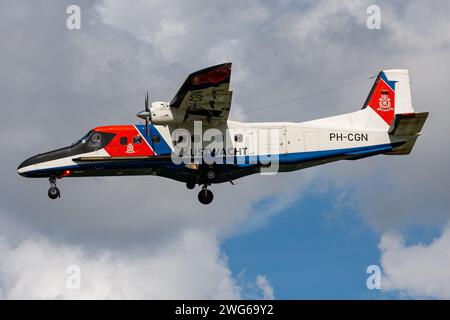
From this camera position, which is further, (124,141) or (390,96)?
(390,96)

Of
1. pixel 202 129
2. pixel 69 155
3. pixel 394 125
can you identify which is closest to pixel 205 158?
pixel 202 129

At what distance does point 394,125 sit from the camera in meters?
30.0

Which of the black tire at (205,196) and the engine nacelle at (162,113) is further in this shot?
the black tire at (205,196)

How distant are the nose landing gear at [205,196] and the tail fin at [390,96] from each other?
6840mm

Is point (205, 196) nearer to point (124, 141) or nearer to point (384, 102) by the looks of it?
point (124, 141)

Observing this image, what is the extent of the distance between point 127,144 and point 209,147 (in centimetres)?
297

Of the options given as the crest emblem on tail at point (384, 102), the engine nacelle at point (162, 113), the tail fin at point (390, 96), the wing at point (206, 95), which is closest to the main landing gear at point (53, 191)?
the engine nacelle at point (162, 113)

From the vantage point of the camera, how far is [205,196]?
3020 cm

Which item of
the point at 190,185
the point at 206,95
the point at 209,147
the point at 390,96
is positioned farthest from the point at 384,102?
the point at 190,185

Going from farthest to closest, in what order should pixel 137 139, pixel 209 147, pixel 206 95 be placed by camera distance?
1. pixel 137 139
2. pixel 209 147
3. pixel 206 95

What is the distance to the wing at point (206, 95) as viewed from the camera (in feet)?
87.5

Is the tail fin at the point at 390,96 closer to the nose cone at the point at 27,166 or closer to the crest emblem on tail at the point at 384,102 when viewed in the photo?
the crest emblem on tail at the point at 384,102

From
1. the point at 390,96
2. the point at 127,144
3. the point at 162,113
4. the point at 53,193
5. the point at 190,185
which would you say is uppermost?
the point at 390,96
